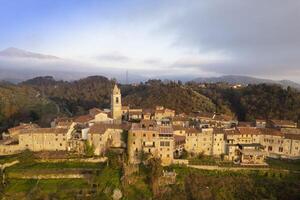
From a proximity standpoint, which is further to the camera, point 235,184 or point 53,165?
point 53,165

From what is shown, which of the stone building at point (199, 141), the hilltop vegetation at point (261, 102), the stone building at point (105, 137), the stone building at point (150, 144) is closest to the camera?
the stone building at point (150, 144)

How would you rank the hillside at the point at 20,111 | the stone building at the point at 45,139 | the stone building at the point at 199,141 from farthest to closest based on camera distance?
the hillside at the point at 20,111
the stone building at the point at 199,141
the stone building at the point at 45,139

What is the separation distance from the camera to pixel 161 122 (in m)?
39.8

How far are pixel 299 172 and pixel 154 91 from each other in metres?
39.6

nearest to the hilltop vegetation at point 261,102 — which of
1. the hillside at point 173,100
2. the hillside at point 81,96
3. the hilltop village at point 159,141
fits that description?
the hillside at point 173,100

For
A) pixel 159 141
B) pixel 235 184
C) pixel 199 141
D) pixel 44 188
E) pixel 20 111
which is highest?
pixel 20 111

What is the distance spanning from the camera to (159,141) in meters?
33.7

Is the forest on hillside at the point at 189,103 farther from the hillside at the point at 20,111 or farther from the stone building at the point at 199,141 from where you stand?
the stone building at the point at 199,141

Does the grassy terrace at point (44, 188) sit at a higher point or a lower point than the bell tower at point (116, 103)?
lower

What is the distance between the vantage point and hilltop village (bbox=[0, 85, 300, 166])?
111 feet

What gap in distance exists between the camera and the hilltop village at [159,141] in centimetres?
3397

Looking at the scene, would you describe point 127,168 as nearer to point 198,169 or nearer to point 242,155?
point 198,169

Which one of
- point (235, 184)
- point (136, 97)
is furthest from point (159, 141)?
point (136, 97)

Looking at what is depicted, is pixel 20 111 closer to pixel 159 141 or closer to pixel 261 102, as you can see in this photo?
pixel 159 141
